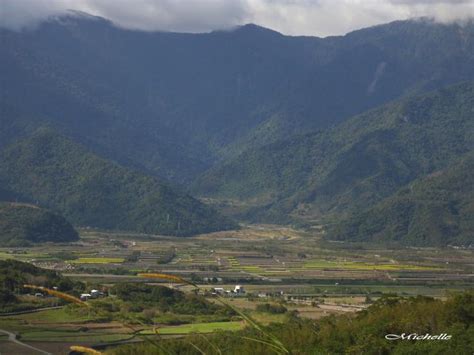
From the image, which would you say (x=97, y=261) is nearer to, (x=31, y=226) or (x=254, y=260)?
(x=254, y=260)

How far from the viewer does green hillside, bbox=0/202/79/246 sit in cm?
14312

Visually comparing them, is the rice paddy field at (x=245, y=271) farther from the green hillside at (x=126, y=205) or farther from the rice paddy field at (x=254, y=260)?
the green hillside at (x=126, y=205)

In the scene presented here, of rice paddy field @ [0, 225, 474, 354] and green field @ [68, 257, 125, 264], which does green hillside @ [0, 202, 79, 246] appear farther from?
green field @ [68, 257, 125, 264]

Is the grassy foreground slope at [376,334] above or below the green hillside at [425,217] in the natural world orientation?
below

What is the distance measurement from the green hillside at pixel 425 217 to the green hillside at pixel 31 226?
186 feet

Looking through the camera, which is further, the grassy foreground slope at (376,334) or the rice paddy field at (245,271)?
the rice paddy field at (245,271)

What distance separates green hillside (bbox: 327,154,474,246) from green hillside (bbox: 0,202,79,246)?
5681 cm

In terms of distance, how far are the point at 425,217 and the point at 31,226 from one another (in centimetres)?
7400

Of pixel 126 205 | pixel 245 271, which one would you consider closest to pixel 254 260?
pixel 245 271

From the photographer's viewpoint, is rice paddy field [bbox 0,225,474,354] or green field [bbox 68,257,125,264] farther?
green field [bbox 68,257,125,264]

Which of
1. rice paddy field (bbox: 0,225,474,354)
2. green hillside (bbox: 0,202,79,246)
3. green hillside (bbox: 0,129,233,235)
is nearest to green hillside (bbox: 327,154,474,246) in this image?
rice paddy field (bbox: 0,225,474,354)

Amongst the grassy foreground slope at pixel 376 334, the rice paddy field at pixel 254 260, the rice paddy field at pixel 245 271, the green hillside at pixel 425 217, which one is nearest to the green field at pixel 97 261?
the rice paddy field at pixel 254 260

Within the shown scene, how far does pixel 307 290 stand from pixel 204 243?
223ft

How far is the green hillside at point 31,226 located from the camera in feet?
470
